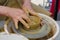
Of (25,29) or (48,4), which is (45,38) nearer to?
(25,29)

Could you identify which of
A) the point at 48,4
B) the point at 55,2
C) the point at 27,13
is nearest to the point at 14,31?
the point at 27,13

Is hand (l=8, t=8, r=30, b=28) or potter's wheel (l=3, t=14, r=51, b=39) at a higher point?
hand (l=8, t=8, r=30, b=28)

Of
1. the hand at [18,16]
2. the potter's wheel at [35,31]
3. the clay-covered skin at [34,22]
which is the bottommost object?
the potter's wheel at [35,31]

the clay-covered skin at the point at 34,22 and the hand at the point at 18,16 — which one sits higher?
the hand at the point at 18,16

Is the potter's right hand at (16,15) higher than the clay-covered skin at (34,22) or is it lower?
higher

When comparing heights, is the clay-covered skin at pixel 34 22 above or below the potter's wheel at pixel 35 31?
above

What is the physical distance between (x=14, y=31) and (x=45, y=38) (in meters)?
0.18

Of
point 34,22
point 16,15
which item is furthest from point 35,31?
point 16,15

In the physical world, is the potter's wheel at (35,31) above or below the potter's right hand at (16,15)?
below

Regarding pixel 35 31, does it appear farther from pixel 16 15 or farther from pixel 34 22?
pixel 16 15

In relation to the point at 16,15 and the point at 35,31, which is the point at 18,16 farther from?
the point at 35,31

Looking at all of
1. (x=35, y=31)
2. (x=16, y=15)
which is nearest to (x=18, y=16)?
(x=16, y=15)

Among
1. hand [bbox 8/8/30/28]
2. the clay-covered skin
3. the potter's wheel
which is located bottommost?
the potter's wheel

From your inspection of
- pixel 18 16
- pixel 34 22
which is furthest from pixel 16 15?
pixel 34 22
